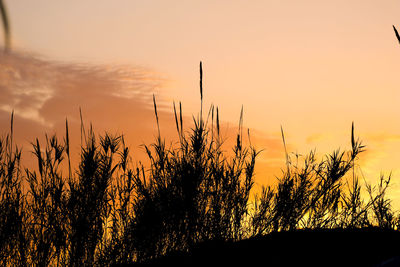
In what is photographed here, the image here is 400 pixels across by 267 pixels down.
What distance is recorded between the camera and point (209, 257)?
278cm

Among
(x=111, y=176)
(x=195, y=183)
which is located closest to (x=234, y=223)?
(x=195, y=183)

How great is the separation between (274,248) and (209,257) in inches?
17.0

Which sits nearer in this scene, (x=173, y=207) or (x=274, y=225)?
(x=173, y=207)

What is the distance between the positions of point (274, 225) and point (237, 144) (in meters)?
0.90

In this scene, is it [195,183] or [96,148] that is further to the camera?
[96,148]

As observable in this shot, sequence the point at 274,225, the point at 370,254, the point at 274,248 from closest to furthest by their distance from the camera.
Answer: the point at 370,254, the point at 274,248, the point at 274,225

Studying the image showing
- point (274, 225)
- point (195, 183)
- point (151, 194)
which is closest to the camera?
point (195, 183)

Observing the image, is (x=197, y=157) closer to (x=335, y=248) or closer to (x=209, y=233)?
(x=209, y=233)

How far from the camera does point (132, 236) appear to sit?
3.81m

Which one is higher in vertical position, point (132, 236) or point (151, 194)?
point (151, 194)

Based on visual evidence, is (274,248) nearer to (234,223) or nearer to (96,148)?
(234,223)

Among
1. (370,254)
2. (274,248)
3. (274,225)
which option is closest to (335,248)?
(370,254)

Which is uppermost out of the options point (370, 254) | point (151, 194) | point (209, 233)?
point (151, 194)

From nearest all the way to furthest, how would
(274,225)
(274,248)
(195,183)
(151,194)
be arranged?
(274,248)
(195,183)
(151,194)
(274,225)
